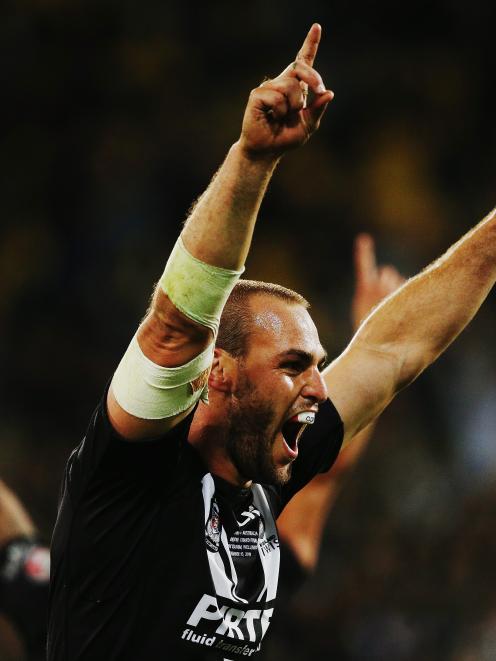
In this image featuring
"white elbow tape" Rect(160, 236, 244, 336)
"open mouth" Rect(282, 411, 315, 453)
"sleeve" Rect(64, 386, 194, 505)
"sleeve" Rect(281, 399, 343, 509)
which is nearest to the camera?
"white elbow tape" Rect(160, 236, 244, 336)

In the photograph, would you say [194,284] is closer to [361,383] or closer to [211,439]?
[211,439]

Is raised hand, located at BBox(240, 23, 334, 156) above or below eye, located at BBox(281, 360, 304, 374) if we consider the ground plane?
above

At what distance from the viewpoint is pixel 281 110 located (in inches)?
75.9

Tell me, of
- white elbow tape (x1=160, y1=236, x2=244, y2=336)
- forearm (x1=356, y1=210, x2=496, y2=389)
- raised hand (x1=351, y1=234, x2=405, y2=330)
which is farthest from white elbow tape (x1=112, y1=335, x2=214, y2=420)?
raised hand (x1=351, y1=234, x2=405, y2=330)

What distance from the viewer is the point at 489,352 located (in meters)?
8.48

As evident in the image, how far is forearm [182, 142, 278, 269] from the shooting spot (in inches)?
77.5

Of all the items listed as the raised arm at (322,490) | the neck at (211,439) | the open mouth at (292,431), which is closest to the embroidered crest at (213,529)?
the neck at (211,439)

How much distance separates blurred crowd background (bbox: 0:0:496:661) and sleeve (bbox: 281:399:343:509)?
4.54 metres

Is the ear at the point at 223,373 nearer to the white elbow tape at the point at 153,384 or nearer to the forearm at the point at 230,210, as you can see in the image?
the white elbow tape at the point at 153,384

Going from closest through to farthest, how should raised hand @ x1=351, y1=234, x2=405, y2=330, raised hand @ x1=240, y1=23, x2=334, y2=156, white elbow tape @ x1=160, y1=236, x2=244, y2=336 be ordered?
raised hand @ x1=240, y1=23, x2=334, y2=156
white elbow tape @ x1=160, y1=236, x2=244, y2=336
raised hand @ x1=351, y1=234, x2=405, y2=330

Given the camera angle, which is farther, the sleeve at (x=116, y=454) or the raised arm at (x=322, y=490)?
the raised arm at (x=322, y=490)

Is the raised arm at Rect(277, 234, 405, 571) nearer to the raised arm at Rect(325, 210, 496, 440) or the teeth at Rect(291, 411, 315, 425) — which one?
the raised arm at Rect(325, 210, 496, 440)

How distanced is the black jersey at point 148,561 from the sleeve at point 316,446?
→ 441mm

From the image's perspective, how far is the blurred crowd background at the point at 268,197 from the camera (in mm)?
8031
